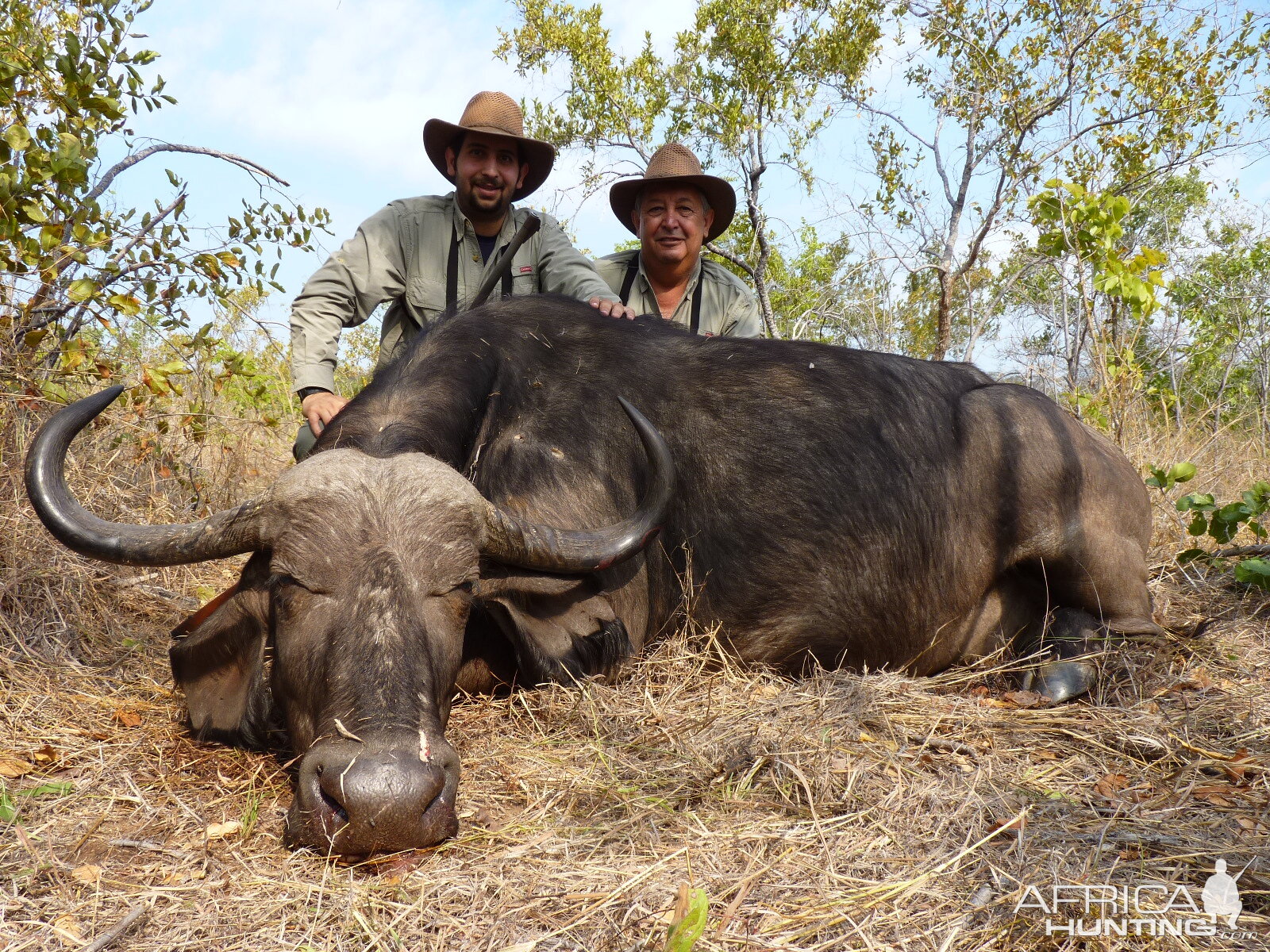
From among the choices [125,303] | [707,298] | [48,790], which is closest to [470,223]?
[707,298]

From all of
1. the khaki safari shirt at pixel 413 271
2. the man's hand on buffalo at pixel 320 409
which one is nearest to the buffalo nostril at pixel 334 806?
the man's hand on buffalo at pixel 320 409

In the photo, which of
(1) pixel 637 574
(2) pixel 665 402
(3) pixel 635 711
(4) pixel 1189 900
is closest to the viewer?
(4) pixel 1189 900

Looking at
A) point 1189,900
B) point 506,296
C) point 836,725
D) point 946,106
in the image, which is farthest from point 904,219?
point 1189,900

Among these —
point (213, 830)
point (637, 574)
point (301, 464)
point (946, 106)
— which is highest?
point (946, 106)

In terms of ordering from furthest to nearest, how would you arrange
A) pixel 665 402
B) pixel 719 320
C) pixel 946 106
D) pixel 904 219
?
pixel 904 219 → pixel 946 106 → pixel 719 320 → pixel 665 402

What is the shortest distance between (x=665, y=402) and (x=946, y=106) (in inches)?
412

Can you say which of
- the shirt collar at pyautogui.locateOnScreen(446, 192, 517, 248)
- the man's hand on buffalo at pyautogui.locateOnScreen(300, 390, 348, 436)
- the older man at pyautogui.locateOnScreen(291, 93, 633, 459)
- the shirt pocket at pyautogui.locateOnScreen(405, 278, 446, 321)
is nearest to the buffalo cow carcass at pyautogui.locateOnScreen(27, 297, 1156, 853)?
the man's hand on buffalo at pyautogui.locateOnScreen(300, 390, 348, 436)

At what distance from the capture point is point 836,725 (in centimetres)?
328

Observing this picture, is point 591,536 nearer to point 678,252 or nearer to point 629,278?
point 678,252

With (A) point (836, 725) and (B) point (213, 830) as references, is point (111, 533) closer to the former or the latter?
(B) point (213, 830)

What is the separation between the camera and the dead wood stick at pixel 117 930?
6.73 ft

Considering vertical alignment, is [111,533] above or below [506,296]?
below

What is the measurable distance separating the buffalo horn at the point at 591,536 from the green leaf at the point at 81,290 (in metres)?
2.12

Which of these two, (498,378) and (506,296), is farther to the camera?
(506,296)
